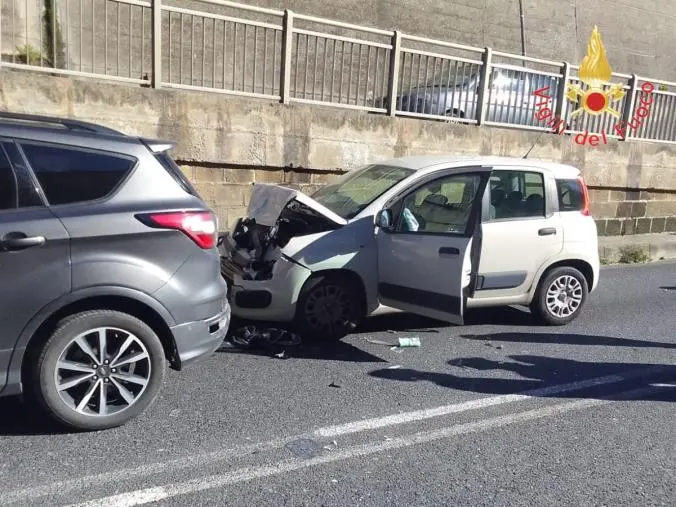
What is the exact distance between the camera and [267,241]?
20.5ft

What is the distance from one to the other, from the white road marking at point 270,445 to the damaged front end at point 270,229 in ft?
6.43

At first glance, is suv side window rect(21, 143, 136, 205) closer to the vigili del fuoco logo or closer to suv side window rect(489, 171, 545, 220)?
suv side window rect(489, 171, 545, 220)

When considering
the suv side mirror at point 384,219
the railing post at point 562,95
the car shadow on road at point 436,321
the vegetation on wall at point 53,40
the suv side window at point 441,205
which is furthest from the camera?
the railing post at point 562,95

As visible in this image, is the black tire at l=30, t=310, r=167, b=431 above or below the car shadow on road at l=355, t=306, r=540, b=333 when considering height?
above

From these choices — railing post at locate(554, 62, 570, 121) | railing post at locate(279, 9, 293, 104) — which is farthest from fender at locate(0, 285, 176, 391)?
railing post at locate(554, 62, 570, 121)

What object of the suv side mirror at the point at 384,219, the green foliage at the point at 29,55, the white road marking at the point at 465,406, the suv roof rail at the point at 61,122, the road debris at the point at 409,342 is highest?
the green foliage at the point at 29,55

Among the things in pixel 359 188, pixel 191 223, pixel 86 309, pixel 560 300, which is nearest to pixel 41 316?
pixel 86 309

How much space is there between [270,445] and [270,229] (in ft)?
8.55

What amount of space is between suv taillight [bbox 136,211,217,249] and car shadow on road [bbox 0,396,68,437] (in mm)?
1363

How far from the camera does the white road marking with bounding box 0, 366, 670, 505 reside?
3.49 metres

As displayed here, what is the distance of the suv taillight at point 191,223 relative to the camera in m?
4.21

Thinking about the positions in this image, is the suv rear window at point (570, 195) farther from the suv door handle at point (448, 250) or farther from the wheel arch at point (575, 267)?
the suv door handle at point (448, 250)

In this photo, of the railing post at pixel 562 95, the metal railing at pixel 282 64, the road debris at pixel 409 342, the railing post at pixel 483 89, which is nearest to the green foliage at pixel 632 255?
the metal railing at pixel 282 64

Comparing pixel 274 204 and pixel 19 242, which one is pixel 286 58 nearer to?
pixel 274 204
